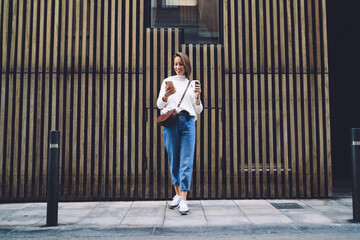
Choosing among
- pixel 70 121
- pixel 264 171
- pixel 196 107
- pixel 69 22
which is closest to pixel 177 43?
pixel 196 107

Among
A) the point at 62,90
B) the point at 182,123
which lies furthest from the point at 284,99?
the point at 62,90

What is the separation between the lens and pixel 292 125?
4.57 metres

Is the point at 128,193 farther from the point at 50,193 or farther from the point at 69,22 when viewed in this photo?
the point at 69,22

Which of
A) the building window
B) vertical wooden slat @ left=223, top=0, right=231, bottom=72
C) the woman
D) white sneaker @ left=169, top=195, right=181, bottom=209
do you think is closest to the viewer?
the woman

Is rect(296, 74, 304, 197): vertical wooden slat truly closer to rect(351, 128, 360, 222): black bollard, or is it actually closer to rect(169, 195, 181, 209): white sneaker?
rect(351, 128, 360, 222): black bollard

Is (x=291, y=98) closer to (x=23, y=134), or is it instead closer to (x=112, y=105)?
(x=112, y=105)

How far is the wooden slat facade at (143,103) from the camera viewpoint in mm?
4449

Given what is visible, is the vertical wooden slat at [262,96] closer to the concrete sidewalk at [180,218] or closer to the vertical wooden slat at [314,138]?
the concrete sidewalk at [180,218]

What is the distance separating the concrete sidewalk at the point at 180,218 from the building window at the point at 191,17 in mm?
2669

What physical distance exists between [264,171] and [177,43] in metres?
2.45

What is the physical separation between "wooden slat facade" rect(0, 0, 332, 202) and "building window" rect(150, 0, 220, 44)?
0.20m

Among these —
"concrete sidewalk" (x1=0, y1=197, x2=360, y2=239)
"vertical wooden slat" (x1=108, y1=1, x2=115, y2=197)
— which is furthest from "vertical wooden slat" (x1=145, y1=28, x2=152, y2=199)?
"vertical wooden slat" (x1=108, y1=1, x2=115, y2=197)

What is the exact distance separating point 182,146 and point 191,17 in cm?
234

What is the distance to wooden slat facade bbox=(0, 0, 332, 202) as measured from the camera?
4.45 m
